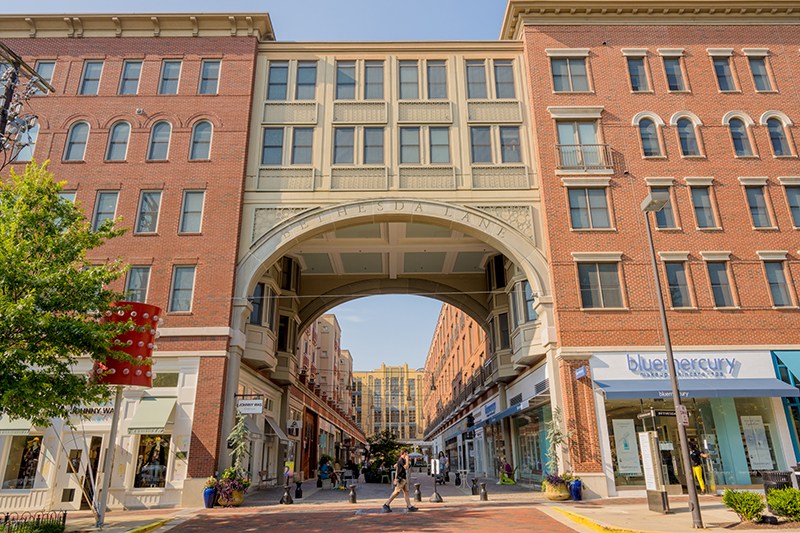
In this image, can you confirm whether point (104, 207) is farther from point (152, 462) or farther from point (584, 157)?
point (584, 157)

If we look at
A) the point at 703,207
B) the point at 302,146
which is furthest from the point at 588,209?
the point at 302,146

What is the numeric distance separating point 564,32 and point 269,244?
1717 cm

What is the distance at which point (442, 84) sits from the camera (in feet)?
84.5

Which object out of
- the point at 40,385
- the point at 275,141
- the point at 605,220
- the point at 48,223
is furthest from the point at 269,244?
the point at 605,220

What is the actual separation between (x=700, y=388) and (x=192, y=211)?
70.6 feet

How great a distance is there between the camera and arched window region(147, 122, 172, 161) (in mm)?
→ 23969

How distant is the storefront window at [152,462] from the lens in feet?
63.6

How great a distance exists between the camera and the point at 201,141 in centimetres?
2422

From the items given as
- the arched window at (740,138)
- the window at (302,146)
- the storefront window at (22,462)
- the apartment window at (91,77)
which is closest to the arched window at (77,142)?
the apartment window at (91,77)

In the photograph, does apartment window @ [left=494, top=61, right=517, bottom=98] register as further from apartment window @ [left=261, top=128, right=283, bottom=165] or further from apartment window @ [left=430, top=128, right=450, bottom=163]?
apartment window @ [left=261, top=128, right=283, bottom=165]

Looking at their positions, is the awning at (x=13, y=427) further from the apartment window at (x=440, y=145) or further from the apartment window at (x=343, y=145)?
the apartment window at (x=440, y=145)

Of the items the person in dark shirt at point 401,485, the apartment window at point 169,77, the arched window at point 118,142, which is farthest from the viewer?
the apartment window at point 169,77

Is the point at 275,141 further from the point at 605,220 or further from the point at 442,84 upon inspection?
the point at 605,220

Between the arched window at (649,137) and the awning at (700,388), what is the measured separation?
10.2 meters
